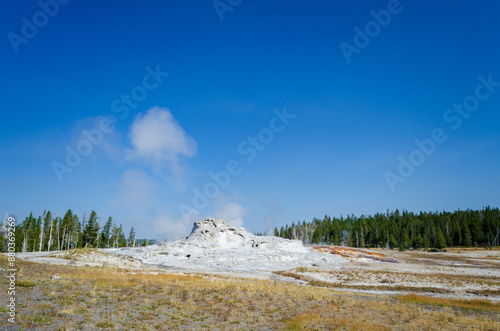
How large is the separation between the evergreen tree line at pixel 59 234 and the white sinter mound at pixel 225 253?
23.8 metres

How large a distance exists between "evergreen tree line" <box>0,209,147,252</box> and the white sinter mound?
78.2 feet

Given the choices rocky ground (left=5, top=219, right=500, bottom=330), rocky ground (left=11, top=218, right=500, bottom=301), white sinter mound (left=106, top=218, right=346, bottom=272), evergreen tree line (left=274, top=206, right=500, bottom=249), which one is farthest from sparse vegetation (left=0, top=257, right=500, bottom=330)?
evergreen tree line (left=274, top=206, right=500, bottom=249)

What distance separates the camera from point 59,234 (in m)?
90.6

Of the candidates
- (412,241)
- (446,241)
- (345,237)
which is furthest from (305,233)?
(446,241)

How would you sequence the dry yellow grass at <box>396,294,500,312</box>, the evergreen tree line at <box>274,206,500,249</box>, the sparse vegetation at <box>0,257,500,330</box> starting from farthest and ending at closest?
the evergreen tree line at <box>274,206,500,249</box>
the dry yellow grass at <box>396,294,500,312</box>
the sparse vegetation at <box>0,257,500,330</box>

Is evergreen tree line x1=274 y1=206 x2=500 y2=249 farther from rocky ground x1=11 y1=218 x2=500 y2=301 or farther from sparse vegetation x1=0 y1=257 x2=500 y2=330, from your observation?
sparse vegetation x1=0 y1=257 x2=500 y2=330

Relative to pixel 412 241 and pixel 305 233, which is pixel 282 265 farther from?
pixel 305 233

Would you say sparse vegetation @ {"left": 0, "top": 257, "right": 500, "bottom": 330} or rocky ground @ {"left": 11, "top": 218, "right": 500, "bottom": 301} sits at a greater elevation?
sparse vegetation @ {"left": 0, "top": 257, "right": 500, "bottom": 330}

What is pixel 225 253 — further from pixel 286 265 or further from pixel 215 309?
pixel 215 309

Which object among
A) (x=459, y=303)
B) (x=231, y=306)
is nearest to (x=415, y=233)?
(x=459, y=303)

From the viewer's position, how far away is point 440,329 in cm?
1648

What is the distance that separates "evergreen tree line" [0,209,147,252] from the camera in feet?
273

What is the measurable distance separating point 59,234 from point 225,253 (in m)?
61.7

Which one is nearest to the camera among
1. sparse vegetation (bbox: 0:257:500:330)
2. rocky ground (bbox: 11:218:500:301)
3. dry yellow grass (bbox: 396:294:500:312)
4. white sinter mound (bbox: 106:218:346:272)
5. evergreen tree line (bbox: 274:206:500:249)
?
sparse vegetation (bbox: 0:257:500:330)
